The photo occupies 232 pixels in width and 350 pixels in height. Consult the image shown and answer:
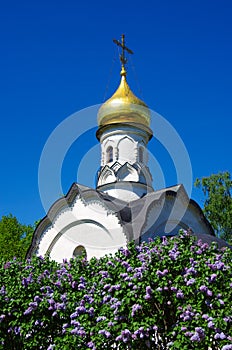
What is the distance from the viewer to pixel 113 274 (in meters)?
6.10

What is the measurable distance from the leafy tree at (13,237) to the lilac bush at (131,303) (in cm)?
1380

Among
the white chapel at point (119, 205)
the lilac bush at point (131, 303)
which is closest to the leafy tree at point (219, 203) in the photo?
the white chapel at point (119, 205)

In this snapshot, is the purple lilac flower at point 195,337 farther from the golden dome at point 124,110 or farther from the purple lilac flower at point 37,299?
the golden dome at point 124,110

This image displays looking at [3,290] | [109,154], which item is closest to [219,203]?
[109,154]

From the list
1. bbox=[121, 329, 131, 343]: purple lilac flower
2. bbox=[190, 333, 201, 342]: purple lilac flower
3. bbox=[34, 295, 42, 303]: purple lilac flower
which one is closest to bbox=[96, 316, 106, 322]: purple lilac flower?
bbox=[121, 329, 131, 343]: purple lilac flower

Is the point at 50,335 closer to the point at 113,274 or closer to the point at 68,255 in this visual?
the point at 113,274

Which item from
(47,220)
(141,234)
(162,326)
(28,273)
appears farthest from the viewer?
(47,220)

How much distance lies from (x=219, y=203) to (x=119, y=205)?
9.23m

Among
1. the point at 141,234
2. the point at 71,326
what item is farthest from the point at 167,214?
the point at 71,326

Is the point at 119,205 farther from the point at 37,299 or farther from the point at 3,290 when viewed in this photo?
the point at 37,299

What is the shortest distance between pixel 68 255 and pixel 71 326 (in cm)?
614

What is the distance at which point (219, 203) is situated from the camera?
19.5 meters

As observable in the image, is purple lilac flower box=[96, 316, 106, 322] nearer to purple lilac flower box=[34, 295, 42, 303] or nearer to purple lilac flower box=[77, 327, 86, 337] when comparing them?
purple lilac flower box=[77, 327, 86, 337]

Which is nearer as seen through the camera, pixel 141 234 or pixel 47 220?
pixel 141 234
